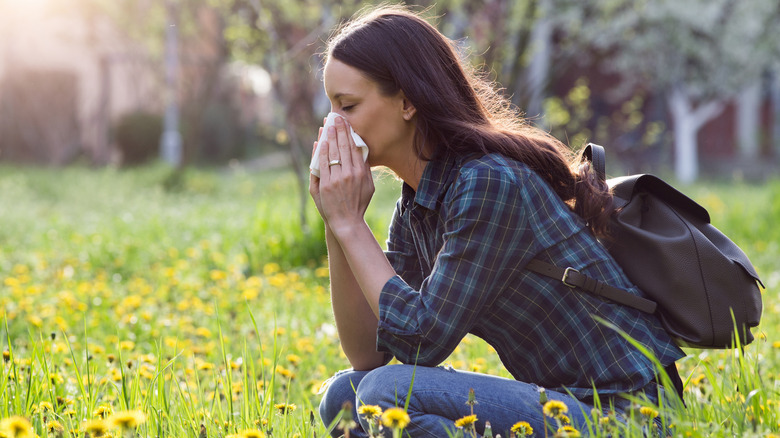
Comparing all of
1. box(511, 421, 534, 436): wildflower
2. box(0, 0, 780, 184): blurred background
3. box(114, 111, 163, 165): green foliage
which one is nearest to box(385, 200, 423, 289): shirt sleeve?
box(511, 421, 534, 436): wildflower

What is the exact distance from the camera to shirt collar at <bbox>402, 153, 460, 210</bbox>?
6.66ft

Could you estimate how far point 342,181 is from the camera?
204 centimetres

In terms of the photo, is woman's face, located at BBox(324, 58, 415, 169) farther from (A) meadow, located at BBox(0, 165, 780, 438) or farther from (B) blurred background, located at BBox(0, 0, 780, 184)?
(B) blurred background, located at BBox(0, 0, 780, 184)

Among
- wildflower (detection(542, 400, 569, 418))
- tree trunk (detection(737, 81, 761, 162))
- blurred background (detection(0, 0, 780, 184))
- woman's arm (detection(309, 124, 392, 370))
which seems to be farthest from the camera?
tree trunk (detection(737, 81, 761, 162))

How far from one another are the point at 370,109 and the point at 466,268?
1.62 feet

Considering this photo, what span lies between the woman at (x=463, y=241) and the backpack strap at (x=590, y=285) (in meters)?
0.02

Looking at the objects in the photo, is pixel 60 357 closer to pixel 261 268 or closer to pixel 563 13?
pixel 261 268

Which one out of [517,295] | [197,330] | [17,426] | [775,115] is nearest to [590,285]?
[517,295]

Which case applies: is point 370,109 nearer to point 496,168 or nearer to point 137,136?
point 496,168

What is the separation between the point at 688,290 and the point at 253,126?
1932 centimetres

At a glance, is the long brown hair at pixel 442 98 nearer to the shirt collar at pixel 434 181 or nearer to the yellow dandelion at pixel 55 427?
the shirt collar at pixel 434 181

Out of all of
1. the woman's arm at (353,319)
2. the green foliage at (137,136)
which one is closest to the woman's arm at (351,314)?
the woman's arm at (353,319)

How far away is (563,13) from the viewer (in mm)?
14164

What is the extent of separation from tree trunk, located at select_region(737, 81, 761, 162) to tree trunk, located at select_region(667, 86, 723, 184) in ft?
4.60
